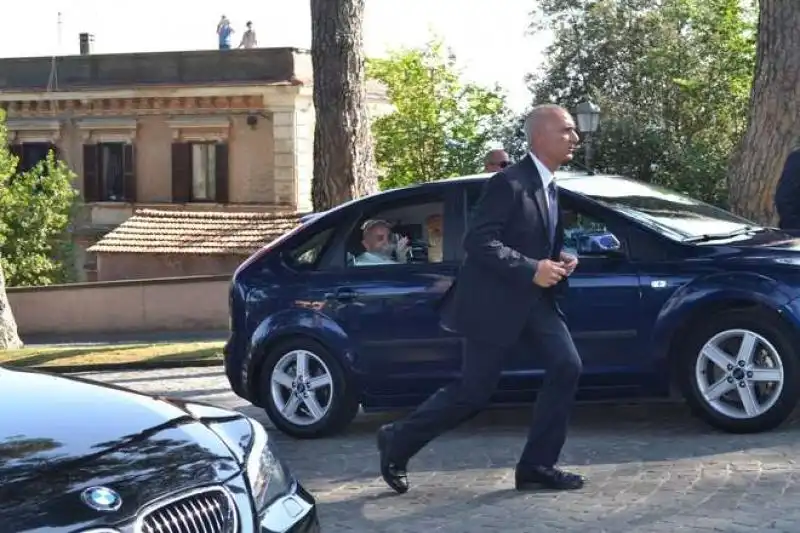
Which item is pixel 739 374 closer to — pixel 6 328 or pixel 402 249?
pixel 402 249

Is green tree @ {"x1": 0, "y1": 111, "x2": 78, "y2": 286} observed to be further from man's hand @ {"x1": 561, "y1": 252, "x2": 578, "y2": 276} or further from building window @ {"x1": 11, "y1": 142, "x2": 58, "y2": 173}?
man's hand @ {"x1": 561, "y1": 252, "x2": 578, "y2": 276}

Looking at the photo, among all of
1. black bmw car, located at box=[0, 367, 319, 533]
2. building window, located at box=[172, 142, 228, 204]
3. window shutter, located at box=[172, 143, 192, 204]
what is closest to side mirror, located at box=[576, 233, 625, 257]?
black bmw car, located at box=[0, 367, 319, 533]

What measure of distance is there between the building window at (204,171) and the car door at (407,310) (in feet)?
110

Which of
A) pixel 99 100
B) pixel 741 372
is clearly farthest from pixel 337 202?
pixel 99 100

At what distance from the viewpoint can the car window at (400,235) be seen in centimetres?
875

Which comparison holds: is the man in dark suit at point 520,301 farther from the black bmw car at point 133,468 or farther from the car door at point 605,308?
the black bmw car at point 133,468

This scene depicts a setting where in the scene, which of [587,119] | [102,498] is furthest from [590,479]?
[587,119]

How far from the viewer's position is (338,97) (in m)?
16.7

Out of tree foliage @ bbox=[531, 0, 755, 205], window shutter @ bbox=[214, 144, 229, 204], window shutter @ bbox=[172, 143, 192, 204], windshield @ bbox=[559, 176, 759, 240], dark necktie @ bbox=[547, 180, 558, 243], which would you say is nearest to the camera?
dark necktie @ bbox=[547, 180, 558, 243]

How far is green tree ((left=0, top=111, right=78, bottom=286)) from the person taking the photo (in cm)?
3622

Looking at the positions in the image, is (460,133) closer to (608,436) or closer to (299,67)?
(299,67)

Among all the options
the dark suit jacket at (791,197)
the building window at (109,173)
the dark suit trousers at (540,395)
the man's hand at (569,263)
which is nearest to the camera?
the man's hand at (569,263)

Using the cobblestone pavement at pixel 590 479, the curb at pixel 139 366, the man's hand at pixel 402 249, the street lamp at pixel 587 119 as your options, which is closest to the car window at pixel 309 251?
the man's hand at pixel 402 249

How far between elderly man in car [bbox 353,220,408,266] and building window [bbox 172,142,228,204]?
109ft
